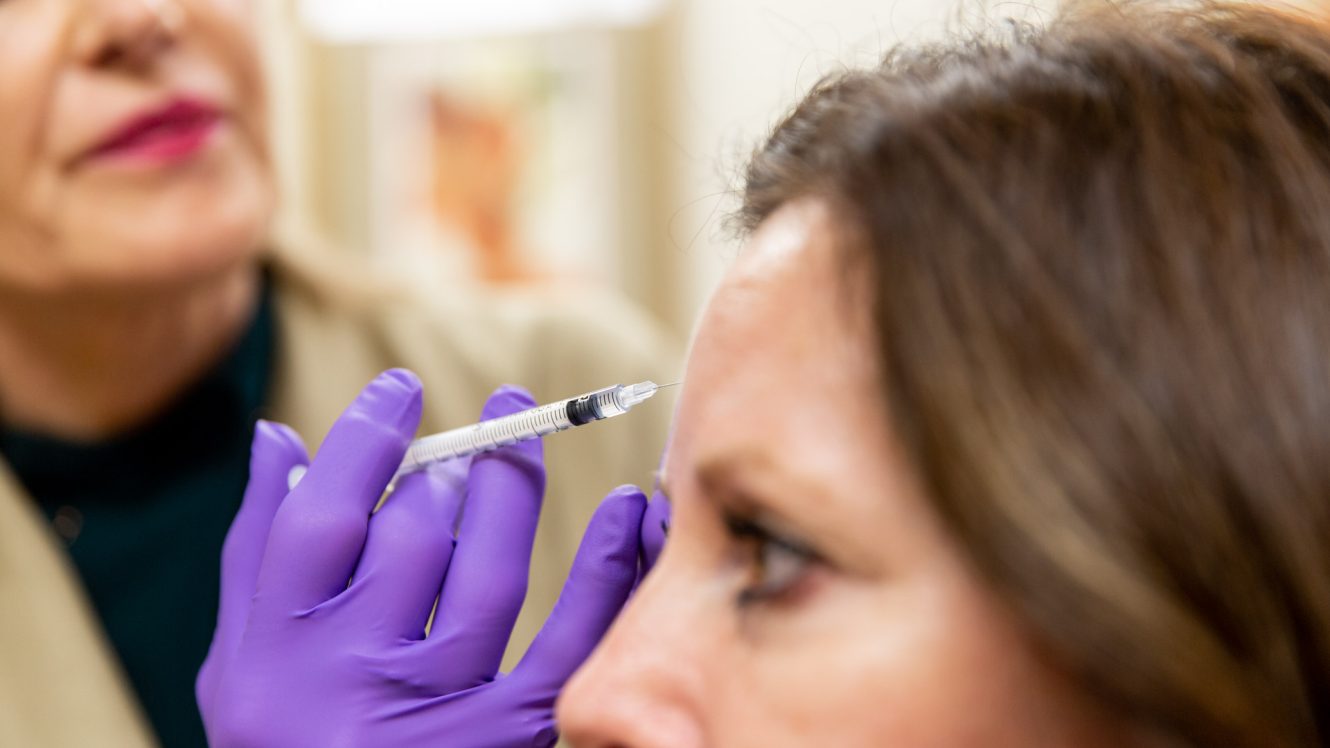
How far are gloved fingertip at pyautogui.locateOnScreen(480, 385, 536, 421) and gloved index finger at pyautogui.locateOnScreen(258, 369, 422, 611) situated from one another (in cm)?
6

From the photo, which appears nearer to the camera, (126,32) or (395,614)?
(395,614)

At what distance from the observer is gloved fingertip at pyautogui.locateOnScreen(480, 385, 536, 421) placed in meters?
0.75

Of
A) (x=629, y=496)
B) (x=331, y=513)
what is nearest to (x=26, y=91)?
(x=331, y=513)

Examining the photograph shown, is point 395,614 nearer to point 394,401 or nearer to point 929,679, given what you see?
point 394,401

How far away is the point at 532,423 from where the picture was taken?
2.31 ft

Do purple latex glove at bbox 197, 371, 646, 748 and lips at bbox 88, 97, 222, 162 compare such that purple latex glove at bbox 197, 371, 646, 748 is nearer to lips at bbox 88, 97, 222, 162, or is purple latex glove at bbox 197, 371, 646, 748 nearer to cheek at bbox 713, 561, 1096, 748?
cheek at bbox 713, 561, 1096, 748

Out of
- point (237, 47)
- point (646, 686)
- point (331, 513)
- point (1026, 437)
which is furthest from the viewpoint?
point (237, 47)

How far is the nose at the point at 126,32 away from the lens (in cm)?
100

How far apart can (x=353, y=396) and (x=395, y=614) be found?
555 millimetres

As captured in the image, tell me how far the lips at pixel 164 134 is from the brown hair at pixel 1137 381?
0.73 meters

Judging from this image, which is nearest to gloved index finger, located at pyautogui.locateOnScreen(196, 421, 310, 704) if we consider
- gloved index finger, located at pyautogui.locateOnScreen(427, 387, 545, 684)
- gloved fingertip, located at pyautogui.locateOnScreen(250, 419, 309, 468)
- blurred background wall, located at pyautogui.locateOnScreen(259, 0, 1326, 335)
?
gloved fingertip, located at pyautogui.locateOnScreen(250, 419, 309, 468)

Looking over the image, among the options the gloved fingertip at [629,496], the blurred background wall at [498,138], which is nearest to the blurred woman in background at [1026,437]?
the gloved fingertip at [629,496]

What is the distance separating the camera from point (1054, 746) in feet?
1.65

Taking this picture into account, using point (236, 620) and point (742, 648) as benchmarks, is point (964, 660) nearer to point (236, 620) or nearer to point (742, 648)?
point (742, 648)
